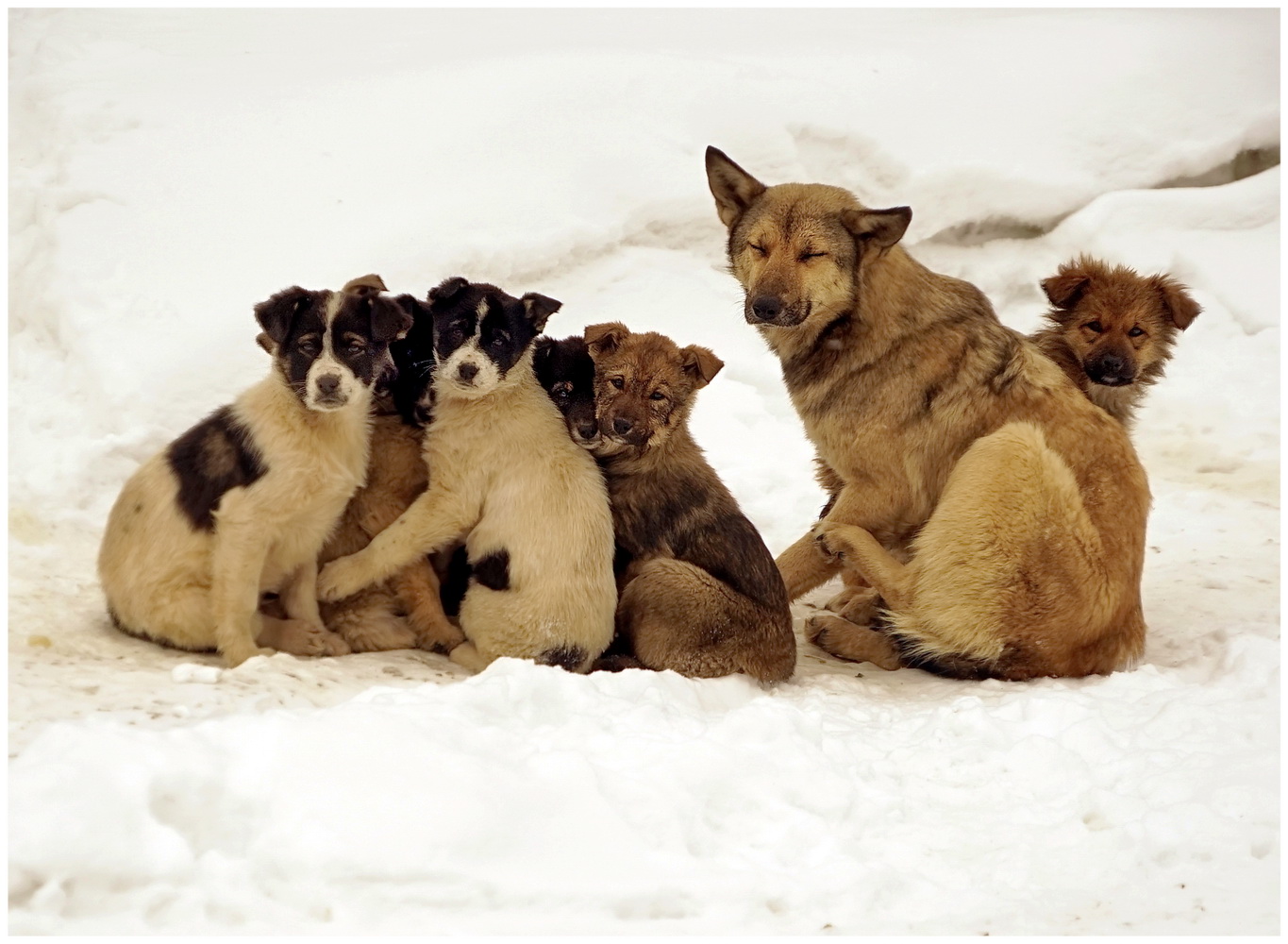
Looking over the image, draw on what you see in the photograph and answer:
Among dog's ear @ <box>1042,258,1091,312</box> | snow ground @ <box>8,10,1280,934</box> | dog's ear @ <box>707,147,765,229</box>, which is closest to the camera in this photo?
snow ground @ <box>8,10,1280,934</box>

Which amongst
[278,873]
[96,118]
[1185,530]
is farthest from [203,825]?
[96,118]

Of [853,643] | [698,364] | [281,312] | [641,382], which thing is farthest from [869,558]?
[281,312]

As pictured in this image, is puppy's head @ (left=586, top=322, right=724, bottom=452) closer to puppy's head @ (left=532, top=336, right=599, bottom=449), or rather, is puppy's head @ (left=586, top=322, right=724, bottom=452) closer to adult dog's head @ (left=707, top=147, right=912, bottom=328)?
puppy's head @ (left=532, top=336, right=599, bottom=449)

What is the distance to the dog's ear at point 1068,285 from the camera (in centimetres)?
629

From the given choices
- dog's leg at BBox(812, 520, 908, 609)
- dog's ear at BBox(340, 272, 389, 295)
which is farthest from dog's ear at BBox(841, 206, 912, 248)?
dog's ear at BBox(340, 272, 389, 295)

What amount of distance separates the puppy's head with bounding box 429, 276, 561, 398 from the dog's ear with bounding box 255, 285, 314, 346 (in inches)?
24.9

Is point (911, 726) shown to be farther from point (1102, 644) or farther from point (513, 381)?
point (513, 381)

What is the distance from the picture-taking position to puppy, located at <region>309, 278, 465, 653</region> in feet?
18.9

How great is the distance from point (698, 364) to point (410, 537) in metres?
1.58

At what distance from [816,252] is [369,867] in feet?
11.5

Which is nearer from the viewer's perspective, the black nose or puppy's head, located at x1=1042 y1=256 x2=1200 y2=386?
the black nose

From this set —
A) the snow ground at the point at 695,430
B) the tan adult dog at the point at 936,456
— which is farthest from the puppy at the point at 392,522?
the tan adult dog at the point at 936,456

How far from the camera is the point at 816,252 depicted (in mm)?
5816

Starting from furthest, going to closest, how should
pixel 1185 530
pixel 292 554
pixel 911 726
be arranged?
1. pixel 1185 530
2. pixel 292 554
3. pixel 911 726
